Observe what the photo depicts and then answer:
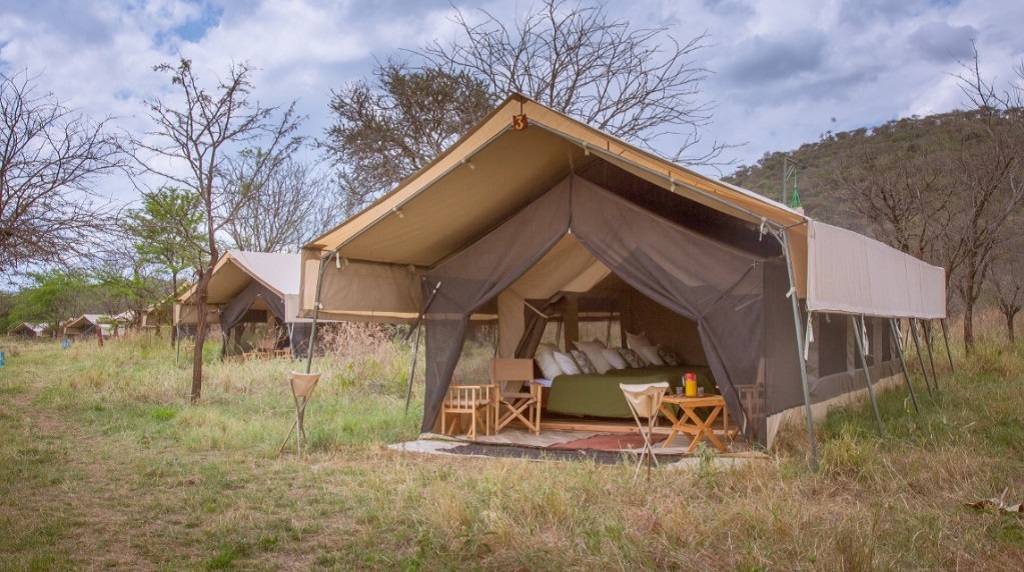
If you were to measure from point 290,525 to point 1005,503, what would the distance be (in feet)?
11.8

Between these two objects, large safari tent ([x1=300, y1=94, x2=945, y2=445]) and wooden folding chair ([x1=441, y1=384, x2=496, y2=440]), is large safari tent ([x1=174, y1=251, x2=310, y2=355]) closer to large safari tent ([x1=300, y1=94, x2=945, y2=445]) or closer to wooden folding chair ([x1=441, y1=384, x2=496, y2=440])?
large safari tent ([x1=300, y1=94, x2=945, y2=445])

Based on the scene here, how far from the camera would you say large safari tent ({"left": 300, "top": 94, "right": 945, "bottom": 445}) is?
5922 mm

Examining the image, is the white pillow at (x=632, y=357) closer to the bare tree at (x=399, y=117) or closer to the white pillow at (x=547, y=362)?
the white pillow at (x=547, y=362)

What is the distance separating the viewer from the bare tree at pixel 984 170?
11961 millimetres

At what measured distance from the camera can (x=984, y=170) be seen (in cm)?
1248

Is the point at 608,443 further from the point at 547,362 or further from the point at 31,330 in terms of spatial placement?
the point at 31,330

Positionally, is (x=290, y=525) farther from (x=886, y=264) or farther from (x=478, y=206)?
(x=886, y=264)

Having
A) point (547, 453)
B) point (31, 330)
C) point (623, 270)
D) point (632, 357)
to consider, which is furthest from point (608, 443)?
point (31, 330)

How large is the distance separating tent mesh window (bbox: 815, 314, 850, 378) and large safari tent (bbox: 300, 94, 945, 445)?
0.03 meters

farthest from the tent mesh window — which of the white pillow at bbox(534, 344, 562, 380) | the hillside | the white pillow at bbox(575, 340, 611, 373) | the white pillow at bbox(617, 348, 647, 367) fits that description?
the hillside

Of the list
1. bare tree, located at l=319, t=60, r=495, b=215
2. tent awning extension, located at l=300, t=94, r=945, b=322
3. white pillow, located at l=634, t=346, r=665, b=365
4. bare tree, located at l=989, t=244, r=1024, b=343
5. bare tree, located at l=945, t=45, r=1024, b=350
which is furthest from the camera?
bare tree, located at l=989, t=244, r=1024, b=343

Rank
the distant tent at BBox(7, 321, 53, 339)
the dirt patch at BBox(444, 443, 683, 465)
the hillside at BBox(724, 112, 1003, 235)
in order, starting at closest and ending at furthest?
the dirt patch at BBox(444, 443, 683, 465) < the hillside at BBox(724, 112, 1003, 235) < the distant tent at BBox(7, 321, 53, 339)

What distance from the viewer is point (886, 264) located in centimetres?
759

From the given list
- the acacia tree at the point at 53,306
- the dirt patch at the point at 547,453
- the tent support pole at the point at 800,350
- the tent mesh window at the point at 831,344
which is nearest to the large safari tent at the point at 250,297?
the dirt patch at the point at 547,453
